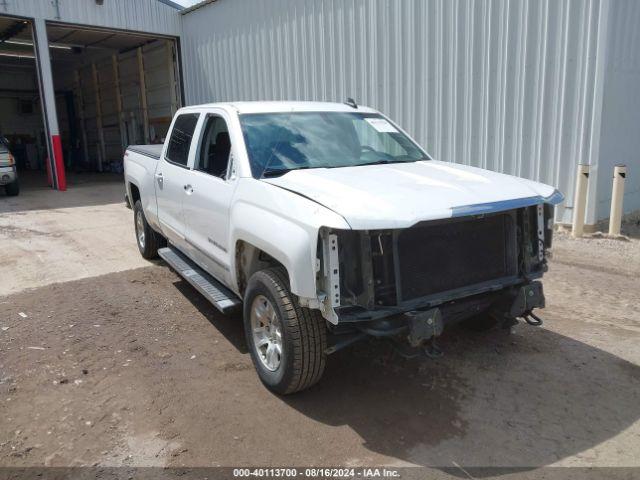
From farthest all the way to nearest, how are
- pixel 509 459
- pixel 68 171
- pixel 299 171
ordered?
1. pixel 68 171
2. pixel 299 171
3. pixel 509 459

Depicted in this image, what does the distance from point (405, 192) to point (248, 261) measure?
129 cm

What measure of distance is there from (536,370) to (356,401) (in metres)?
1.41

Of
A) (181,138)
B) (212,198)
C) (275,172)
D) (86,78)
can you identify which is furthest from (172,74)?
(275,172)

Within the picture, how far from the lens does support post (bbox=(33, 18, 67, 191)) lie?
14.5m

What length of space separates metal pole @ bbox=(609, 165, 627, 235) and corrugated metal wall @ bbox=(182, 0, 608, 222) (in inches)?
17.1

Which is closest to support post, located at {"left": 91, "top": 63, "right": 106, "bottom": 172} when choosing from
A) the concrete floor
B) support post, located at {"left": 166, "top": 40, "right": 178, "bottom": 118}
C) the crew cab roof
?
support post, located at {"left": 166, "top": 40, "right": 178, "bottom": 118}

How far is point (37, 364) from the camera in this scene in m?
4.19

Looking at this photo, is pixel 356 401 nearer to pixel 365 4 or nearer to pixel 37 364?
pixel 37 364

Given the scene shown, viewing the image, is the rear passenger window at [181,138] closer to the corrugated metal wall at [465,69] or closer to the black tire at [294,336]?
the black tire at [294,336]

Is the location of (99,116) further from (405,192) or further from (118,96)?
(405,192)

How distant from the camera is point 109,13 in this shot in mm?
15680

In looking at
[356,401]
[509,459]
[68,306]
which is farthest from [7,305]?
[509,459]

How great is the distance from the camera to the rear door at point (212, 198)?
13.7 ft

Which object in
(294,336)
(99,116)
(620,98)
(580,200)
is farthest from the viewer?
(99,116)
